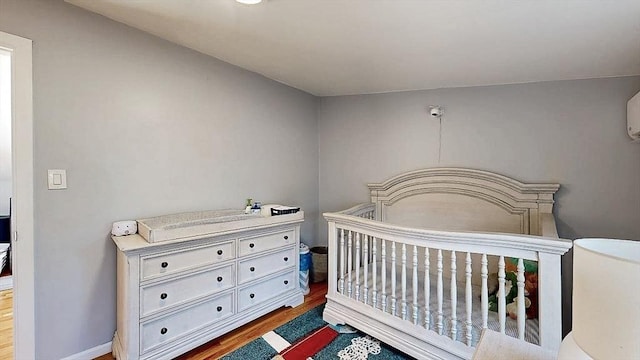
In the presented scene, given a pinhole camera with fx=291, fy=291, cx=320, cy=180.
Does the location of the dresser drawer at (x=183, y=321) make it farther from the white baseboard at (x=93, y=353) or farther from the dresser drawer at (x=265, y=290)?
the white baseboard at (x=93, y=353)

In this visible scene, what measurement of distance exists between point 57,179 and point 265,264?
152cm

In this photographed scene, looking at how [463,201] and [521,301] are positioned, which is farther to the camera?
[463,201]

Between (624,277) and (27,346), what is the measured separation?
8.63ft

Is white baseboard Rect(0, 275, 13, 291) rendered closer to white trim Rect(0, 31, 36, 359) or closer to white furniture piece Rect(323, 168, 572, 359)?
white trim Rect(0, 31, 36, 359)

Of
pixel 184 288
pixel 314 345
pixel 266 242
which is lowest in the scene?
pixel 314 345

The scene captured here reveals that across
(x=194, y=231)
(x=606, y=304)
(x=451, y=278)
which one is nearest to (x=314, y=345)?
(x=451, y=278)

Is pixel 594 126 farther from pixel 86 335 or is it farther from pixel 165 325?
pixel 86 335

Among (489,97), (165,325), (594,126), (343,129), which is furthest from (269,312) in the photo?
(594,126)

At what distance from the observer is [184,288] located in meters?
1.96

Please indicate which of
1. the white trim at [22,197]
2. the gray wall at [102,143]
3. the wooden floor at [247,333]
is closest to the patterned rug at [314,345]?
the wooden floor at [247,333]

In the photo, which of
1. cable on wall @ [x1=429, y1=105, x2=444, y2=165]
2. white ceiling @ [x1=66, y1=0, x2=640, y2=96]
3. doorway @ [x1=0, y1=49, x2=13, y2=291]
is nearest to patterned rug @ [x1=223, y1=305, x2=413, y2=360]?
cable on wall @ [x1=429, y1=105, x2=444, y2=165]

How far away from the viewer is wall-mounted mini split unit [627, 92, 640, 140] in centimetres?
212

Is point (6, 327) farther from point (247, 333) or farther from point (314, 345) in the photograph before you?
point (314, 345)

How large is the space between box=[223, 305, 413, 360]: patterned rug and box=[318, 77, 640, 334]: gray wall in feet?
5.20
